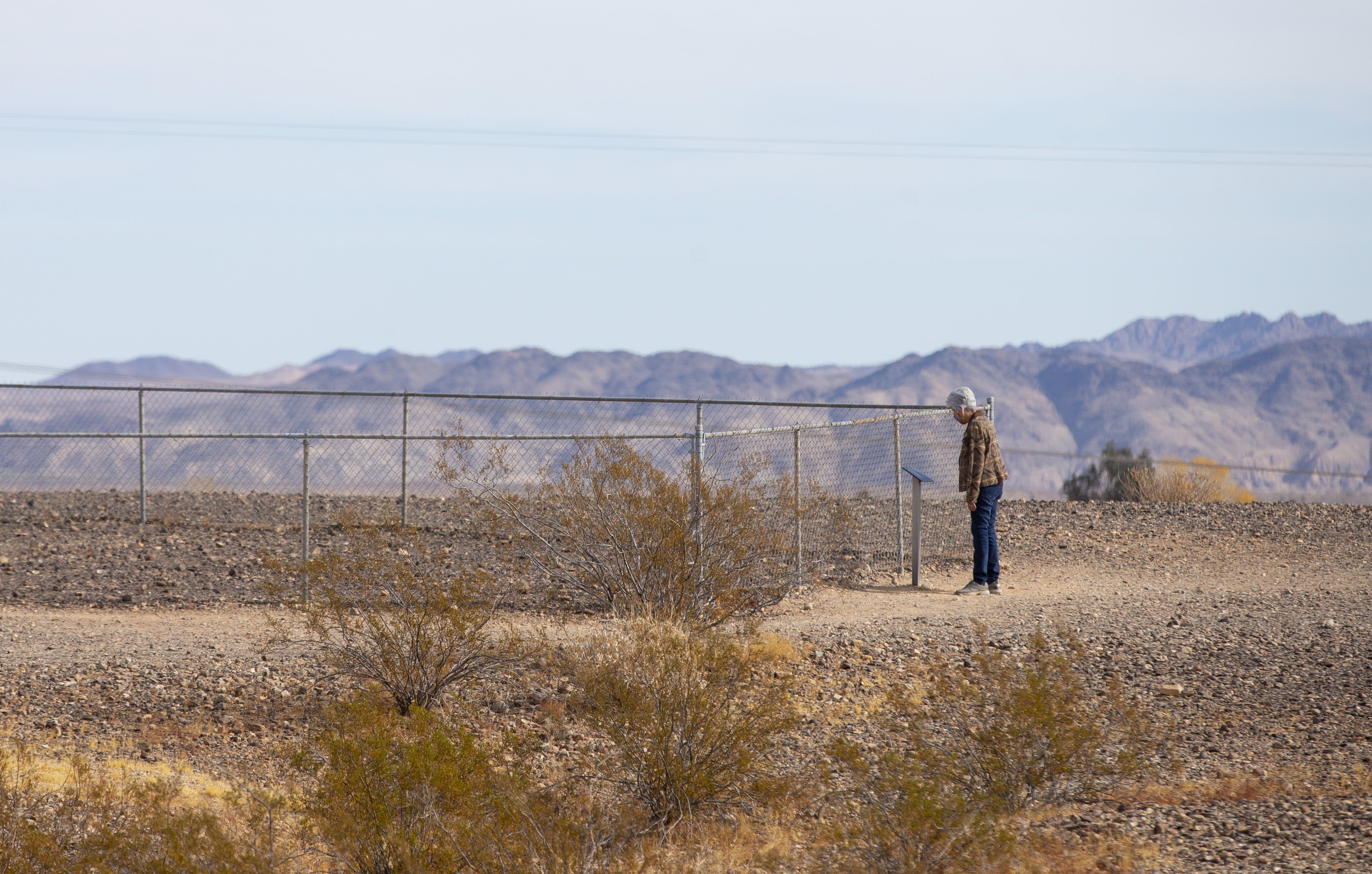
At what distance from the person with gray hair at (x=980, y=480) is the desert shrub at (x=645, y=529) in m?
2.63

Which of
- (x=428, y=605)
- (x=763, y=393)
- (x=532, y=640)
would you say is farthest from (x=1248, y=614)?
(x=763, y=393)

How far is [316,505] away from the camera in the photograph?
1673 cm

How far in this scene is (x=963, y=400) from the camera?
11586mm

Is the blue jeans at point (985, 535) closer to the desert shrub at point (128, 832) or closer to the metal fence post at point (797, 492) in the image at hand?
the metal fence post at point (797, 492)

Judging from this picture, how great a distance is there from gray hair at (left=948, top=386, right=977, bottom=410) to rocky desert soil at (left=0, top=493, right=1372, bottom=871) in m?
1.83

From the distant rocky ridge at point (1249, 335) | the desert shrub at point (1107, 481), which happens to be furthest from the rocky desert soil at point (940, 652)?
the distant rocky ridge at point (1249, 335)

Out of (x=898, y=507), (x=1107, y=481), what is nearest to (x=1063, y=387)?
(x=1107, y=481)

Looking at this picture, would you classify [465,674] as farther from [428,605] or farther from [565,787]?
[565,787]

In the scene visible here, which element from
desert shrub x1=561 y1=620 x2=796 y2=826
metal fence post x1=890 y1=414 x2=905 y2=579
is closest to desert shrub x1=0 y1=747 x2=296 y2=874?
desert shrub x1=561 y1=620 x2=796 y2=826

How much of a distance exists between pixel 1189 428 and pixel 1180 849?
127 m

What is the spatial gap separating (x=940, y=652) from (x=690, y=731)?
334cm

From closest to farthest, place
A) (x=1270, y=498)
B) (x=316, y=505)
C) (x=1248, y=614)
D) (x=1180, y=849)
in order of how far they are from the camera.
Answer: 1. (x=1180, y=849)
2. (x=1248, y=614)
3. (x=316, y=505)
4. (x=1270, y=498)

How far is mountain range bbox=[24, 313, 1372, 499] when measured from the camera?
388ft

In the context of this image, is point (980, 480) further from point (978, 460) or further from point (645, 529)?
point (645, 529)
